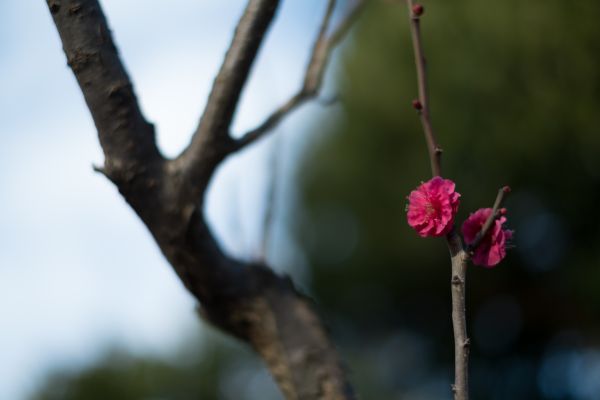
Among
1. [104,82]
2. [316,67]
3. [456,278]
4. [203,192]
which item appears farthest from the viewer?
[316,67]

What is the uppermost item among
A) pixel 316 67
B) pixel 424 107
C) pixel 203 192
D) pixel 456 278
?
pixel 316 67

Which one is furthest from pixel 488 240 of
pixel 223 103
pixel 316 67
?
pixel 316 67

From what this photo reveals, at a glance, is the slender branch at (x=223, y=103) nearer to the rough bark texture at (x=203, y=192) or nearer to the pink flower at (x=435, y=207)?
the rough bark texture at (x=203, y=192)

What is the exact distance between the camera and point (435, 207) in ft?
2.02

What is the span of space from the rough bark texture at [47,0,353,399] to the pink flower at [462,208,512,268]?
34cm

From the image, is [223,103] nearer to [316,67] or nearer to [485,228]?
[316,67]

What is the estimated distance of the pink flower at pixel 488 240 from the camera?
0.62 m

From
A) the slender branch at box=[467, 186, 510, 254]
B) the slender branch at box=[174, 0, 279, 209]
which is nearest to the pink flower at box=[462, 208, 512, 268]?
the slender branch at box=[467, 186, 510, 254]

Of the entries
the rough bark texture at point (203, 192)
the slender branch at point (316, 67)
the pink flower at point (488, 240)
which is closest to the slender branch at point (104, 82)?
the rough bark texture at point (203, 192)

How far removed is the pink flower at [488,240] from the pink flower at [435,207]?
34 mm

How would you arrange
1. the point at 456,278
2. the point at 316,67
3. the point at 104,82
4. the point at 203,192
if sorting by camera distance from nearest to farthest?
the point at 456,278, the point at 104,82, the point at 203,192, the point at 316,67

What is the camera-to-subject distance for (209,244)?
2.93ft

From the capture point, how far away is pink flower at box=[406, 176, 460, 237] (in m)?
0.61

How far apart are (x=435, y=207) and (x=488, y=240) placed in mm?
58
